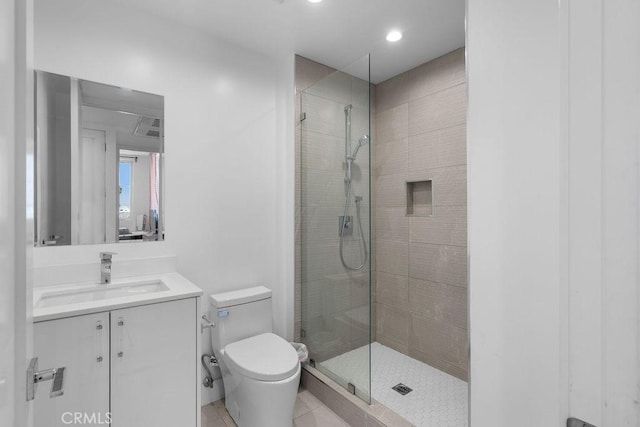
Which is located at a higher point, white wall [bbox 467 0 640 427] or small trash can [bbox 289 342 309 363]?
white wall [bbox 467 0 640 427]

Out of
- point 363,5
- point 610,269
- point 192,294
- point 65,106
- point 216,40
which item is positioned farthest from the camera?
point 216,40

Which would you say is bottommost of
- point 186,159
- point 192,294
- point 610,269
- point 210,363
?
point 210,363

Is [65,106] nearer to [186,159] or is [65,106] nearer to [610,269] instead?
[186,159]

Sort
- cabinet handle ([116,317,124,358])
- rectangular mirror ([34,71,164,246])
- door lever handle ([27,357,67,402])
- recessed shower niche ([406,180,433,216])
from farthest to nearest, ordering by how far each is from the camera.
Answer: recessed shower niche ([406,180,433,216]) → rectangular mirror ([34,71,164,246]) → cabinet handle ([116,317,124,358]) → door lever handle ([27,357,67,402])

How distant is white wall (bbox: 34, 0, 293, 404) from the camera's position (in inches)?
65.9

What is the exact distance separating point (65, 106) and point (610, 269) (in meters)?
2.27

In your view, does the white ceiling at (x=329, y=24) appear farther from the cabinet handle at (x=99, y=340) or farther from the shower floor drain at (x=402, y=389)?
the shower floor drain at (x=402, y=389)

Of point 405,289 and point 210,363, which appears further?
point 405,289

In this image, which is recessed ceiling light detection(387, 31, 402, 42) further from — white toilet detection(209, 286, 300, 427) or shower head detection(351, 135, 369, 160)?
white toilet detection(209, 286, 300, 427)

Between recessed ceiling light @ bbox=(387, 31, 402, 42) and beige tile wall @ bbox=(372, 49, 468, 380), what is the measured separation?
0.43 metres

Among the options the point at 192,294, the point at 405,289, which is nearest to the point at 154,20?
the point at 192,294

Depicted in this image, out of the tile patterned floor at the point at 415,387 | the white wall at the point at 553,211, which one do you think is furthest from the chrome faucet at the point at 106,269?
the white wall at the point at 553,211

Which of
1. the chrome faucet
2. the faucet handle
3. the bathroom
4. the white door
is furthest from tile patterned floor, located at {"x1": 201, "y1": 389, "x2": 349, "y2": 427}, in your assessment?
the white door

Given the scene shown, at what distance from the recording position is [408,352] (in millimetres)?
2566
